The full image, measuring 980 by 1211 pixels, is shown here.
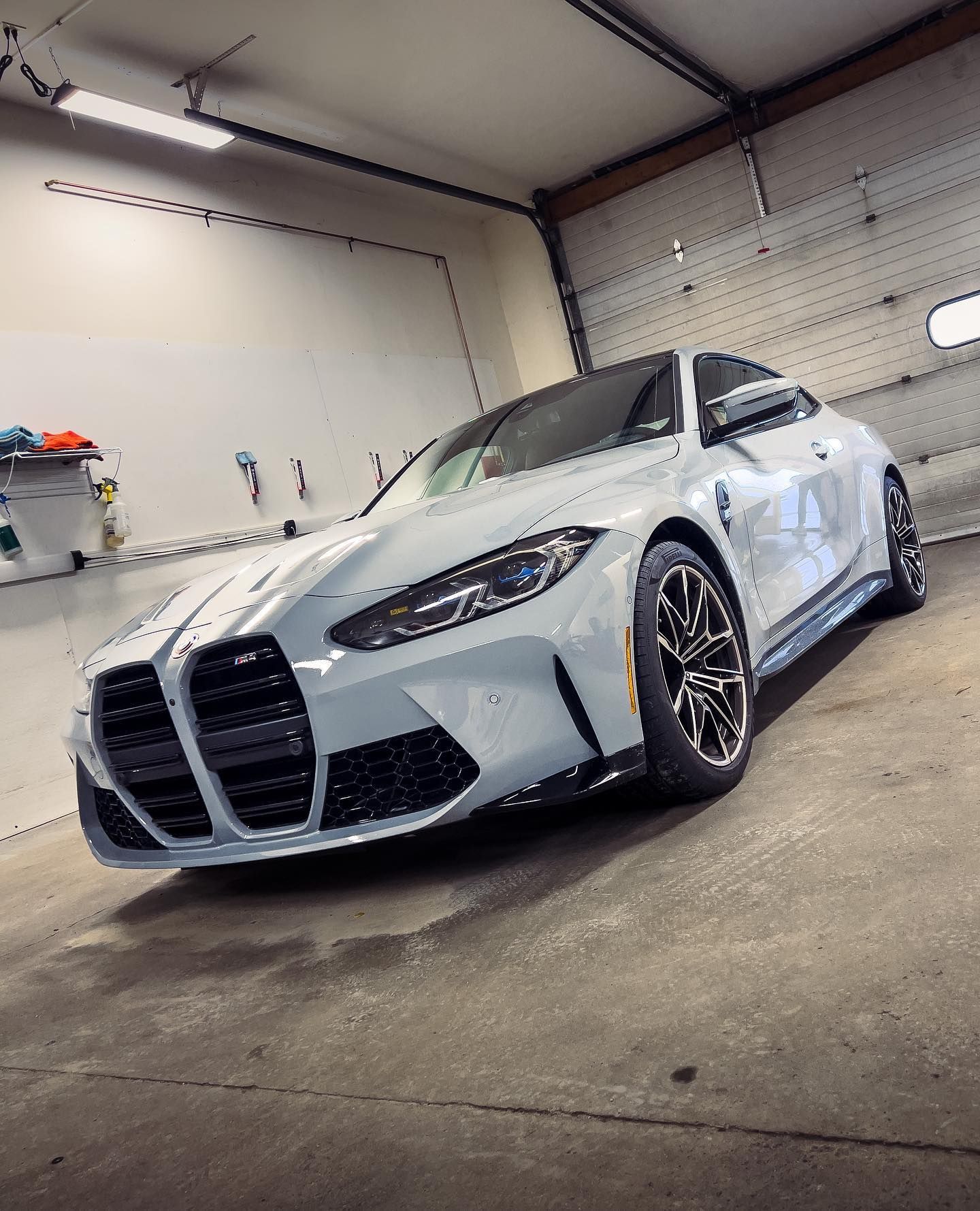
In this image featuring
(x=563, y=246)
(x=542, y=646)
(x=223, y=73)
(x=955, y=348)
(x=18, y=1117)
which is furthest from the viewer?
(x=563, y=246)

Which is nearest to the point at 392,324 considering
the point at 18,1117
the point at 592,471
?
the point at 592,471

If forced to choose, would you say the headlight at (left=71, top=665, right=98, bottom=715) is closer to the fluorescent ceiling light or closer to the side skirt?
the side skirt

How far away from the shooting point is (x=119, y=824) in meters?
2.71

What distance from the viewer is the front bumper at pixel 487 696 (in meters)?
2.19

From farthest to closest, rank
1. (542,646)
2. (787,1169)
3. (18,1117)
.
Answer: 1. (542,646)
2. (18,1117)
3. (787,1169)

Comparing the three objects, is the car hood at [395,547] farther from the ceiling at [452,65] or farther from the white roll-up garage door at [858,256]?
the white roll-up garage door at [858,256]

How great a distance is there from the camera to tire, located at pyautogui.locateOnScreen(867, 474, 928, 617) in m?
4.37

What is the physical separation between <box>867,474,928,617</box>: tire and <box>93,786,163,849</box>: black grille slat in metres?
3.15

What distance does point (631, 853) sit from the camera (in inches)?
90.4

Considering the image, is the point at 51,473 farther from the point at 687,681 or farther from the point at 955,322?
the point at 955,322

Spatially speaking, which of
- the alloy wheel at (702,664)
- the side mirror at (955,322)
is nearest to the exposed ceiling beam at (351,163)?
the side mirror at (955,322)

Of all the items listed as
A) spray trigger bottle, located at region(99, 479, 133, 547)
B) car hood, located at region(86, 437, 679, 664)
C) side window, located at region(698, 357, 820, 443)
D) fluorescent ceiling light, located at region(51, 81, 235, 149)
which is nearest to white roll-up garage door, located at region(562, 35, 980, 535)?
fluorescent ceiling light, located at region(51, 81, 235, 149)

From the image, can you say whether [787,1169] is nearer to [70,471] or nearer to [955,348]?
[70,471]

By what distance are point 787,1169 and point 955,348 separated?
890 centimetres
